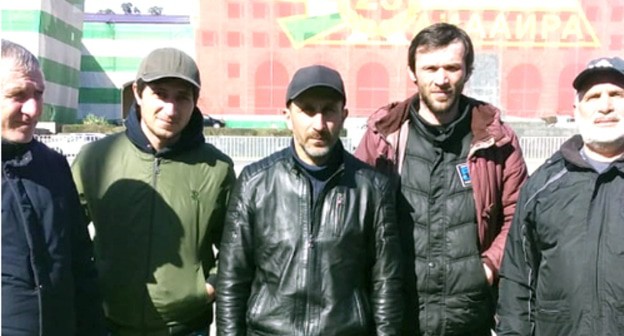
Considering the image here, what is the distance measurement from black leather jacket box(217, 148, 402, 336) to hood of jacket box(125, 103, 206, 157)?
36 cm

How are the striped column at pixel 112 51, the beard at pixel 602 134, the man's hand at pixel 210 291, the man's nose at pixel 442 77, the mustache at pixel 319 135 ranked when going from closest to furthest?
the beard at pixel 602 134
the mustache at pixel 319 135
the man's hand at pixel 210 291
the man's nose at pixel 442 77
the striped column at pixel 112 51

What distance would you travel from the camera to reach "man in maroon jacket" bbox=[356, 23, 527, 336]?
320 cm

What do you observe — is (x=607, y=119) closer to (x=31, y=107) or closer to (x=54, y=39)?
(x=31, y=107)

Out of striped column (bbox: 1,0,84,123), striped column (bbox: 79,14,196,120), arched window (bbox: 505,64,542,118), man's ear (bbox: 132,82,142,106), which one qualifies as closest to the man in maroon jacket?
man's ear (bbox: 132,82,142,106)

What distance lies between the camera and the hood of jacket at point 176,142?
3080 mm

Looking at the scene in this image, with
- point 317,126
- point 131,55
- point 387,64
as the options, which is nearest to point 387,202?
point 317,126

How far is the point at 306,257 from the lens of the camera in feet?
9.26

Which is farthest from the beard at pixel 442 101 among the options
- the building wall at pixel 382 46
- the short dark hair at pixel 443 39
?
the building wall at pixel 382 46

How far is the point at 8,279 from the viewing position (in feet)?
7.77

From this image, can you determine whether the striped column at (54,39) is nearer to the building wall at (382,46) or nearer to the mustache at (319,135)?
the building wall at (382,46)

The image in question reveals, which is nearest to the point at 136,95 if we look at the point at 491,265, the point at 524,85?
the point at 491,265

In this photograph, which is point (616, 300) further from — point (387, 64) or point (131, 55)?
point (131, 55)

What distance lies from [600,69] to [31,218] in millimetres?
2235

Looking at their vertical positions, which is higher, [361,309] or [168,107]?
[168,107]
